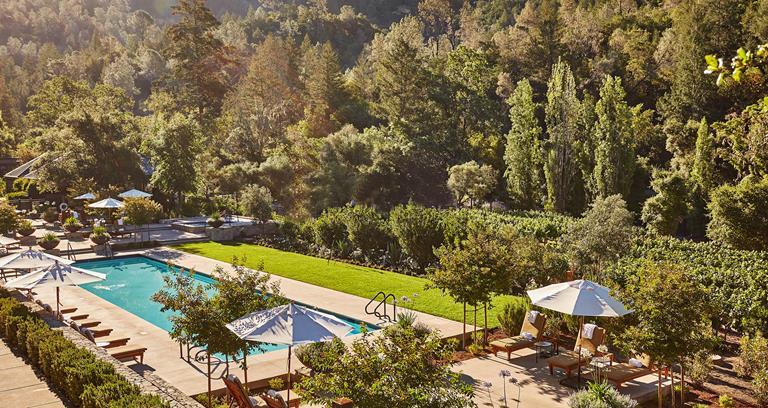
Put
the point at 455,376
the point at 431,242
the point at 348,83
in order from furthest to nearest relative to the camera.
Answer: the point at 348,83
the point at 431,242
the point at 455,376

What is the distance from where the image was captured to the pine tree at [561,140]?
3681 cm

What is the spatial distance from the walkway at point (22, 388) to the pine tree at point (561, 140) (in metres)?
30.5

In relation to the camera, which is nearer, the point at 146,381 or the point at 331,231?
the point at 146,381

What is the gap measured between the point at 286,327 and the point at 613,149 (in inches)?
1191

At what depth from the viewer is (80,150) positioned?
126ft

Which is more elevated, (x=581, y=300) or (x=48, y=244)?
(x=581, y=300)

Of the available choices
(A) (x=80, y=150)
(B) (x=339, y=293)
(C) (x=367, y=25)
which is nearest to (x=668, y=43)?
(B) (x=339, y=293)

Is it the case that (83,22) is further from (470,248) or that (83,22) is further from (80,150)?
(470,248)

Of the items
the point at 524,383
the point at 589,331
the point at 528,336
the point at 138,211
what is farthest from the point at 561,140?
the point at 524,383

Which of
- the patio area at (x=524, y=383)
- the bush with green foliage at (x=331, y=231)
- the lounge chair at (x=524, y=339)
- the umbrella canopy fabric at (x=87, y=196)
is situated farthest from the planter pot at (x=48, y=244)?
the lounge chair at (x=524, y=339)

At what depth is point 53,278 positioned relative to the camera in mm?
15172

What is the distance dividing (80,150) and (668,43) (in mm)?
43890

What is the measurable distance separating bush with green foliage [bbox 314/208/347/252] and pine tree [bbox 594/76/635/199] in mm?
16129

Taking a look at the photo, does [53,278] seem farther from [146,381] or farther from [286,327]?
[286,327]
